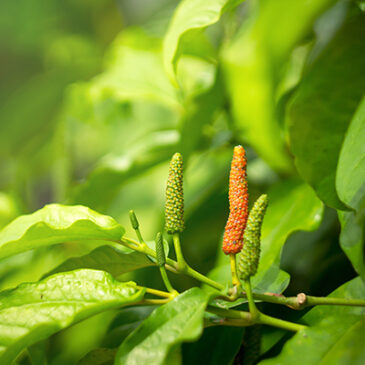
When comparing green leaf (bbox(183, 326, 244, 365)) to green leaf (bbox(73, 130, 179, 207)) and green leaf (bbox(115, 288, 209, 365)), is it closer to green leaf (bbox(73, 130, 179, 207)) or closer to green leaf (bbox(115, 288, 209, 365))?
green leaf (bbox(115, 288, 209, 365))

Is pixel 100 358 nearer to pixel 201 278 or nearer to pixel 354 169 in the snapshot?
pixel 201 278

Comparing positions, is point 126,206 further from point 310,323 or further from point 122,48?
point 310,323

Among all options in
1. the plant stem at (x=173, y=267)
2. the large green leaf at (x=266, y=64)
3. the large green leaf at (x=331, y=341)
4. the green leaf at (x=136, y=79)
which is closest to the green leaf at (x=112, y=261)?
the plant stem at (x=173, y=267)

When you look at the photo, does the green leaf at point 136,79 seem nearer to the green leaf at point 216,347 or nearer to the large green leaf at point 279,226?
the large green leaf at point 279,226

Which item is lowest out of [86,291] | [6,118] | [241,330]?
[241,330]

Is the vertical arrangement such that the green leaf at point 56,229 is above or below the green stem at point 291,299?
above

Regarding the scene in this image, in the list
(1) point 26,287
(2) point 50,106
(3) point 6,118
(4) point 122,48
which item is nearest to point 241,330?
(1) point 26,287

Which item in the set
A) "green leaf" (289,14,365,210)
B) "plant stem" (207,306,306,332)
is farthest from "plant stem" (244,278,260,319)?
"green leaf" (289,14,365,210)
